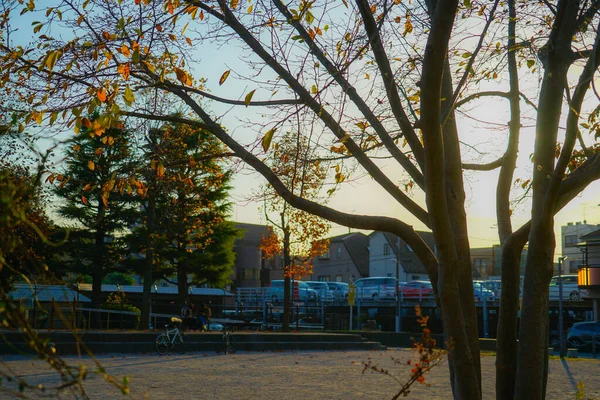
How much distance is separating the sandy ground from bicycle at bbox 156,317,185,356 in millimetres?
354

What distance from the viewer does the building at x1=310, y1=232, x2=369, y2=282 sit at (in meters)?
81.4

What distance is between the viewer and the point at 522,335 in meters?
6.50

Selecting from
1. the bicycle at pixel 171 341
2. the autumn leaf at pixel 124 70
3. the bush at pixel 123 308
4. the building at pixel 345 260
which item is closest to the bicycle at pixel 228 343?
the bicycle at pixel 171 341

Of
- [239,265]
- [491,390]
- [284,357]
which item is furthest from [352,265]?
[491,390]

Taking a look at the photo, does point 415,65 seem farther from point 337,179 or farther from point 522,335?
point 522,335

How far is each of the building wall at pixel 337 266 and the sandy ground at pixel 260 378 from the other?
2327 inches

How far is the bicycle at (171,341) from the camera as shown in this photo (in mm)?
21547

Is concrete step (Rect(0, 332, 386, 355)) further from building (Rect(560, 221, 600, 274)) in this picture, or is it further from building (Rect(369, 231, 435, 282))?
building (Rect(560, 221, 600, 274))

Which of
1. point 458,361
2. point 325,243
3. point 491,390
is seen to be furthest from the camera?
point 325,243

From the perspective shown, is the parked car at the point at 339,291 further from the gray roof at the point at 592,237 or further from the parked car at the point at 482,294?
the gray roof at the point at 592,237

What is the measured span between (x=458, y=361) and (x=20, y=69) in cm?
516

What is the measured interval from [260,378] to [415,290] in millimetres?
32523

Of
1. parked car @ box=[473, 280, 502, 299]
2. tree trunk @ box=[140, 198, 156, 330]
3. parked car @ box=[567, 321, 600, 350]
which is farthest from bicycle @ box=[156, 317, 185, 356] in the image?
parked car @ box=[473, 280, 502, 299]

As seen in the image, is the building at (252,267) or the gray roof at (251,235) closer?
the building at (252,267)
